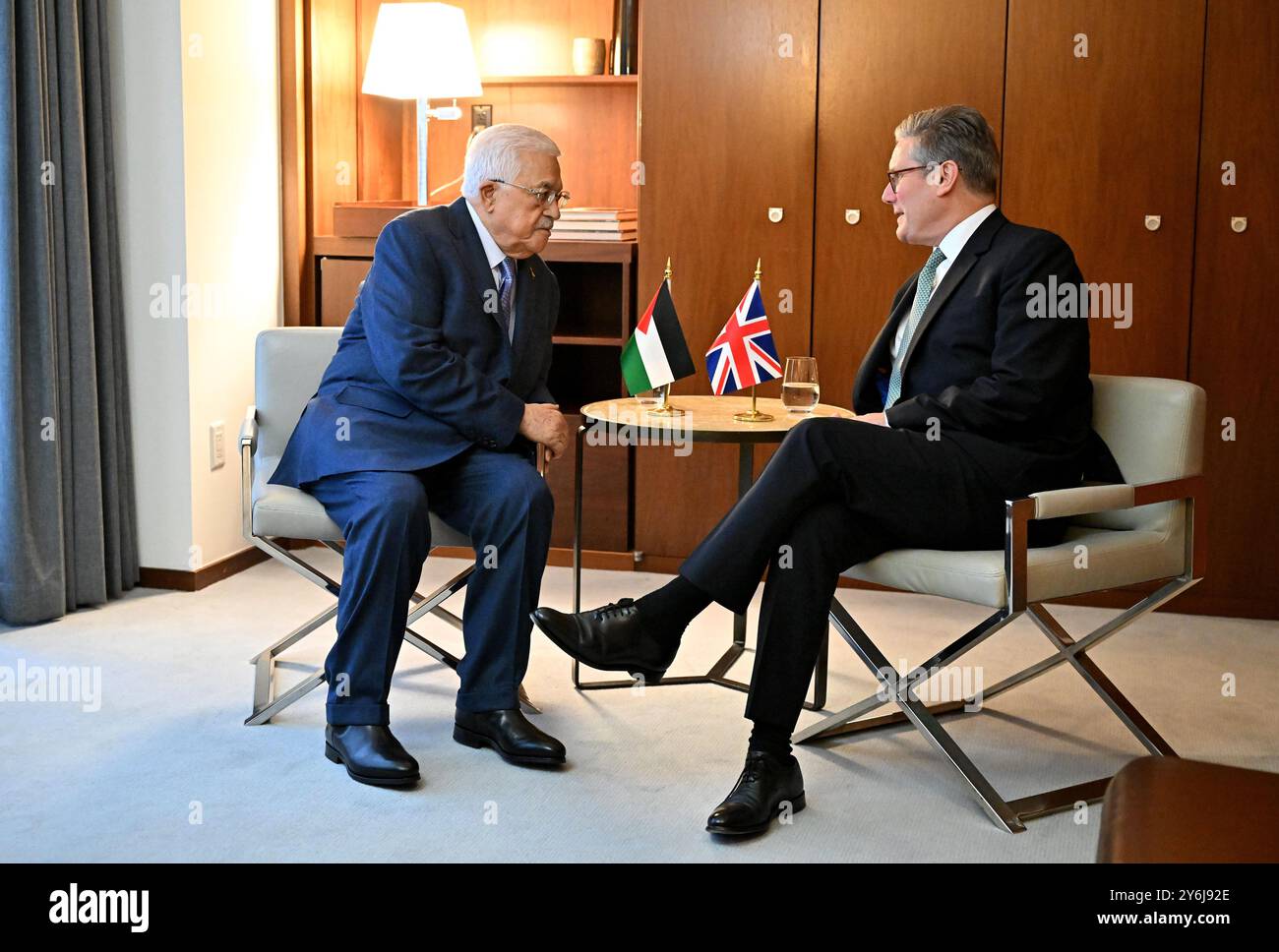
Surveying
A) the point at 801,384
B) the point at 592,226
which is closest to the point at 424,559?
the point at 801,384

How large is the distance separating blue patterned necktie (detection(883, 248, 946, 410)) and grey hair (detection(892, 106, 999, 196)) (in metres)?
0.18

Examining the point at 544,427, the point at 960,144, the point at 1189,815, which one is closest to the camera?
the point at 1189,815

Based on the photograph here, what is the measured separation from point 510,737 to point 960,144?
1.55 meters

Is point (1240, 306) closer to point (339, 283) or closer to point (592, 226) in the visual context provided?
point (592, 226)

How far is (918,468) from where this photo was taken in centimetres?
271

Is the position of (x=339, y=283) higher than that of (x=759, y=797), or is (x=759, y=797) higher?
(x=339, y=283)

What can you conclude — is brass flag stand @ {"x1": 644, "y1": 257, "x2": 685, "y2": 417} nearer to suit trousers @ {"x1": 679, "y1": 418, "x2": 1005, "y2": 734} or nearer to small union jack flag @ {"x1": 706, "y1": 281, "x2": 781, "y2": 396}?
small union jack flag @ {"x1": 706, "y1": 281, "x2": 781, "y2": 396}

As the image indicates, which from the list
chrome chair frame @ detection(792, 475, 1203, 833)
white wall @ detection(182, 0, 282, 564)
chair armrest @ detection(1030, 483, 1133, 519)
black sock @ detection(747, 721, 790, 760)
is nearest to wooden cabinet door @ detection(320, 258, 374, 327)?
white wall @ detection(182, 0, 282, 564)

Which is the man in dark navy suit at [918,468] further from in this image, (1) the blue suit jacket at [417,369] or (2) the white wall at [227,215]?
(2) the white wall at [227,215]

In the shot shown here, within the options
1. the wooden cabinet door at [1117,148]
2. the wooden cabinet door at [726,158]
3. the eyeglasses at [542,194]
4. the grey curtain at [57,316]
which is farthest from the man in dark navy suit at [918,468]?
the grey curtain at [57,316]

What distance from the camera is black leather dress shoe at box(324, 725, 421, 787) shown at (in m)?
2.70

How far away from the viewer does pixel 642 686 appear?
3.43 meters

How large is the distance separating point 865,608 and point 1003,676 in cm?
72
